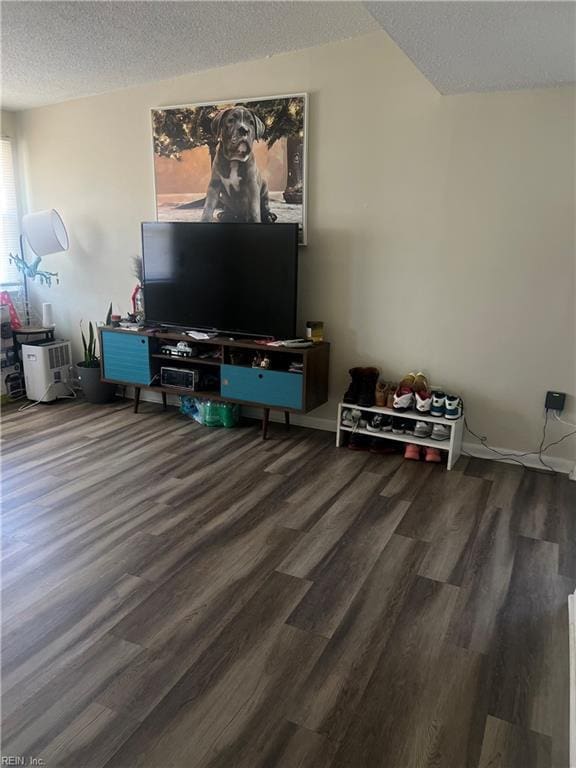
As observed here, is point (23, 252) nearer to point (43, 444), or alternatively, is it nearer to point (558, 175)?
point (43, 444)

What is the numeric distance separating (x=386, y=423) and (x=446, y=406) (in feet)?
1.42

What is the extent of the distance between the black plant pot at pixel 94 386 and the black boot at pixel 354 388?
2.11 m

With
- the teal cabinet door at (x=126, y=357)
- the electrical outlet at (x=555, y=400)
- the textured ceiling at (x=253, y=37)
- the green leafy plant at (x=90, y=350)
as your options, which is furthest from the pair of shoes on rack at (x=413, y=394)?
the green leafy plant at (x=90, y=350)

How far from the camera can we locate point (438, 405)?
3320 millimetres

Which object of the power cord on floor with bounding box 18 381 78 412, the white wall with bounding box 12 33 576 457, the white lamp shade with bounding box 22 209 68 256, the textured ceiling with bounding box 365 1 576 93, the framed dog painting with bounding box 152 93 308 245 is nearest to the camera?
the textured ceiling with bounding box 365 1 576 93

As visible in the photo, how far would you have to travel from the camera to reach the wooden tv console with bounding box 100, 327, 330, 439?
11.8 ft

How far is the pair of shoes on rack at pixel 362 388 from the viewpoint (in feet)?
11.6

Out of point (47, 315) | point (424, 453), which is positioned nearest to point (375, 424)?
point (424, 453)

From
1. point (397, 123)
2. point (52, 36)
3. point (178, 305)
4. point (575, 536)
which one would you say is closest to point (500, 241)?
point (397, 123)

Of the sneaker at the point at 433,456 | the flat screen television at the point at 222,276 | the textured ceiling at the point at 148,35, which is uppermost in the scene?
the textured ceiling at the point at 148,35

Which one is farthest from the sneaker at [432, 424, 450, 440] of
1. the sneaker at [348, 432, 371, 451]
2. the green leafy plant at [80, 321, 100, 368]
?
the green leafy plant at [80, 321, 100, 368]

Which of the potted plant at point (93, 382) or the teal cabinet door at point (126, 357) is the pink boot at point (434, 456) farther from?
the potted plant at point (93, 382)

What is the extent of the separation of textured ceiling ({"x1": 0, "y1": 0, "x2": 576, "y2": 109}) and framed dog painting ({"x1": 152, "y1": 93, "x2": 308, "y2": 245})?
0.32 metres

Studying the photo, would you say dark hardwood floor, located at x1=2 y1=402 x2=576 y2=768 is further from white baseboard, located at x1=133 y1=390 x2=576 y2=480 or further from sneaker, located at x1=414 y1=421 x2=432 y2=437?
sneaker, located at x1=414 y1=421 x2=432 y2=437
